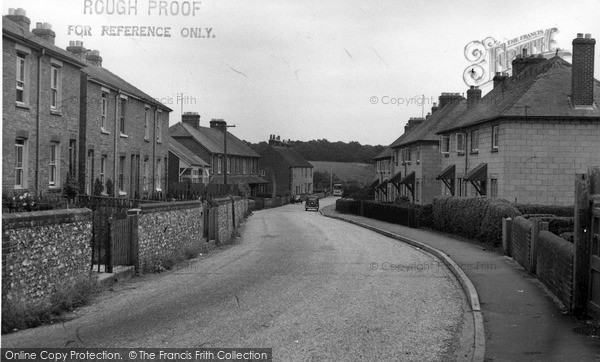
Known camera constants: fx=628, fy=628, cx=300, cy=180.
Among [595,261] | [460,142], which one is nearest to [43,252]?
[595,261]

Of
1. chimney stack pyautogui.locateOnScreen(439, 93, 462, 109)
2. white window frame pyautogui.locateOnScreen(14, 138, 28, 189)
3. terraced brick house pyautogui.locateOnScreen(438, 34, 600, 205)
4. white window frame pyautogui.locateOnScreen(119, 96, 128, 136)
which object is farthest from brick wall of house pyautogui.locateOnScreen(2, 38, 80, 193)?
chimney stack pyautogui.locateOnScreen(439, 93, 462, 109)

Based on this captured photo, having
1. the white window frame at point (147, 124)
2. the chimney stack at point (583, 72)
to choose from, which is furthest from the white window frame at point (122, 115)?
the chimney stack at point (583, 72)

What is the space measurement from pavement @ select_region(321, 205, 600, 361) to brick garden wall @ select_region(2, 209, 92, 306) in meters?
6.73

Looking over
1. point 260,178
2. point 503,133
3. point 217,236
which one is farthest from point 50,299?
point 260,178

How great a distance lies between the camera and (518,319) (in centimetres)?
1036

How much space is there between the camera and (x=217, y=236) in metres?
24.6

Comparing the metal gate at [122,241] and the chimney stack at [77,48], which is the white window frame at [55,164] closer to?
the chimney stack at [77,48]

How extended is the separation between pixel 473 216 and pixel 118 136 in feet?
56.4

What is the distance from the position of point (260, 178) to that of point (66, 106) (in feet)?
195

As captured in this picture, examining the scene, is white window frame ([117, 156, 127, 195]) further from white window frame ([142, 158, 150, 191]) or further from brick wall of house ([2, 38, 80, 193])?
brick wall of house ([2, 38, 80, 193])

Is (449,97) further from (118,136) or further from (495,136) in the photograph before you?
(118,136)

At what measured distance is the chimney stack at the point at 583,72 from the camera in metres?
28.1

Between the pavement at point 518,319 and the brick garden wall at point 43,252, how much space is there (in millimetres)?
6727

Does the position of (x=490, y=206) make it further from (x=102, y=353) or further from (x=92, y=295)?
(x=102, y=353)
